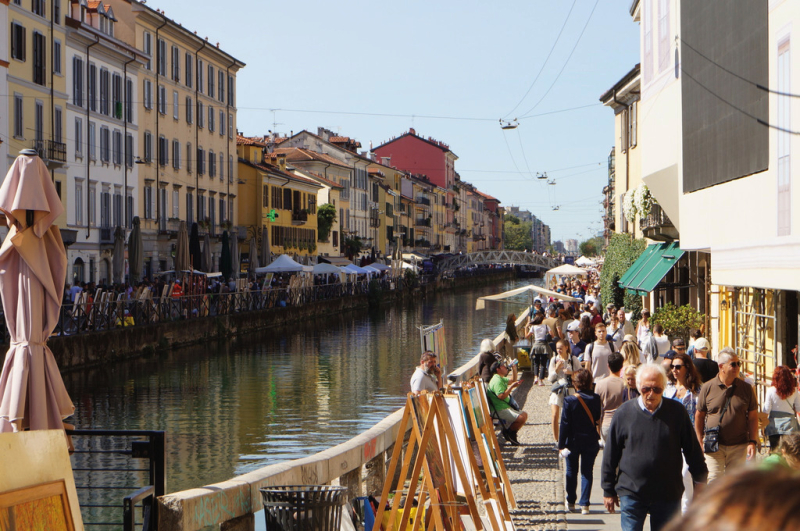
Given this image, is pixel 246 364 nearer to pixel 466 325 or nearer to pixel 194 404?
Answer: pixel 194 404

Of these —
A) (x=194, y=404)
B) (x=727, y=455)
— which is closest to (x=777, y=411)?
(x=727, y=455)

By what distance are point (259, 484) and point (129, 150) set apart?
131 ft

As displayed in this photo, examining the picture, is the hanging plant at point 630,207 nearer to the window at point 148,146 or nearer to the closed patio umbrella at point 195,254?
the closed patio umbrella at point 195,254

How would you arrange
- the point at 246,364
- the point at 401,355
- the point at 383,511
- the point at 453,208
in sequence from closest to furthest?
the point at 383,511, the point at 246,364, the point at 401,355, the point at 453,208

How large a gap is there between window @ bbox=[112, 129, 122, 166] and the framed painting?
40.8 meters

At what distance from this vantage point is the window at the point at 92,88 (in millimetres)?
39138

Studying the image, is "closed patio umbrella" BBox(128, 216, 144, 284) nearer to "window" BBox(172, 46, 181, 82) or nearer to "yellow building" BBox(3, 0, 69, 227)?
"yellow building" BBox(3, 0, 69, 227)

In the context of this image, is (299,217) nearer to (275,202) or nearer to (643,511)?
(275,202)

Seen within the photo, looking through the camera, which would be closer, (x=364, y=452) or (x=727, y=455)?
(x=727, y=455)

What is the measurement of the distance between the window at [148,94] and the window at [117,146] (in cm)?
353

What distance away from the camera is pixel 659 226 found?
69.0ft

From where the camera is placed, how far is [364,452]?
8203mm

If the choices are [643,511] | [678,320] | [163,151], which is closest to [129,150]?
[163,151]

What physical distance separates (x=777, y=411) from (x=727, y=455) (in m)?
0.73
